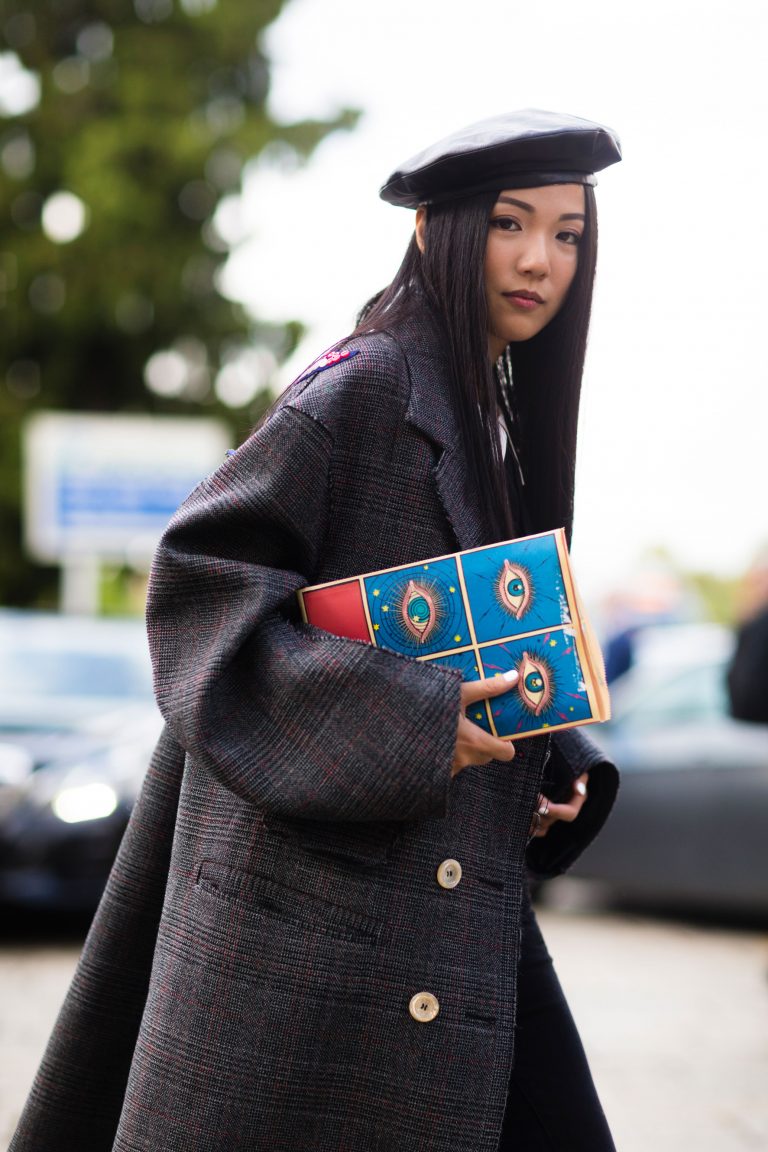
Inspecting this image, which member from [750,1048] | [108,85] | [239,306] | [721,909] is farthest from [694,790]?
[108,85]

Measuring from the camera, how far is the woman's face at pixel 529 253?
2.24m

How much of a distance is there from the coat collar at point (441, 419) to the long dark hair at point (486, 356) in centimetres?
2

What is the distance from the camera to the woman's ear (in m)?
2.32

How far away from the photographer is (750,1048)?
5.59 metres

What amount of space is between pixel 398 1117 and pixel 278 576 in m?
0.67

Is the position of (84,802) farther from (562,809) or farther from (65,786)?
(562,809)

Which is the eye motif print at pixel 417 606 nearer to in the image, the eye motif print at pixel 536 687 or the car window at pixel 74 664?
the eye motif print at pixel 536 687

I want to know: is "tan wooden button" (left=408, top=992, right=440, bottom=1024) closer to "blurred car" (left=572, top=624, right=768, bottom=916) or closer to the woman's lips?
the woman's lips

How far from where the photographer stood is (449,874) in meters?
2.05


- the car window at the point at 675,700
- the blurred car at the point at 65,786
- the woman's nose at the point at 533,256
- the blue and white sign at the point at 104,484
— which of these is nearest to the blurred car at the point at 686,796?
the car window at the point at 675,700

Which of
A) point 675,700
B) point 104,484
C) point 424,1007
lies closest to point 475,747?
point 424,1007

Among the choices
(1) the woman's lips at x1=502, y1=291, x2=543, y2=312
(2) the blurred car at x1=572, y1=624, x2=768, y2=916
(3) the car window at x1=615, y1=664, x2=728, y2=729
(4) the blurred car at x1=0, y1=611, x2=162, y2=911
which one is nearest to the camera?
(1) the woman's lips at x1=502, y1=291, x2=543, y2=312

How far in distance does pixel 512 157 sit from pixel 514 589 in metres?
0.59

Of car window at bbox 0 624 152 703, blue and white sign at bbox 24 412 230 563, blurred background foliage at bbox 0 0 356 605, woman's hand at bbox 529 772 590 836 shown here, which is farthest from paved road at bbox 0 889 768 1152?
blurred background foliage at bbox 0 0 356 605
